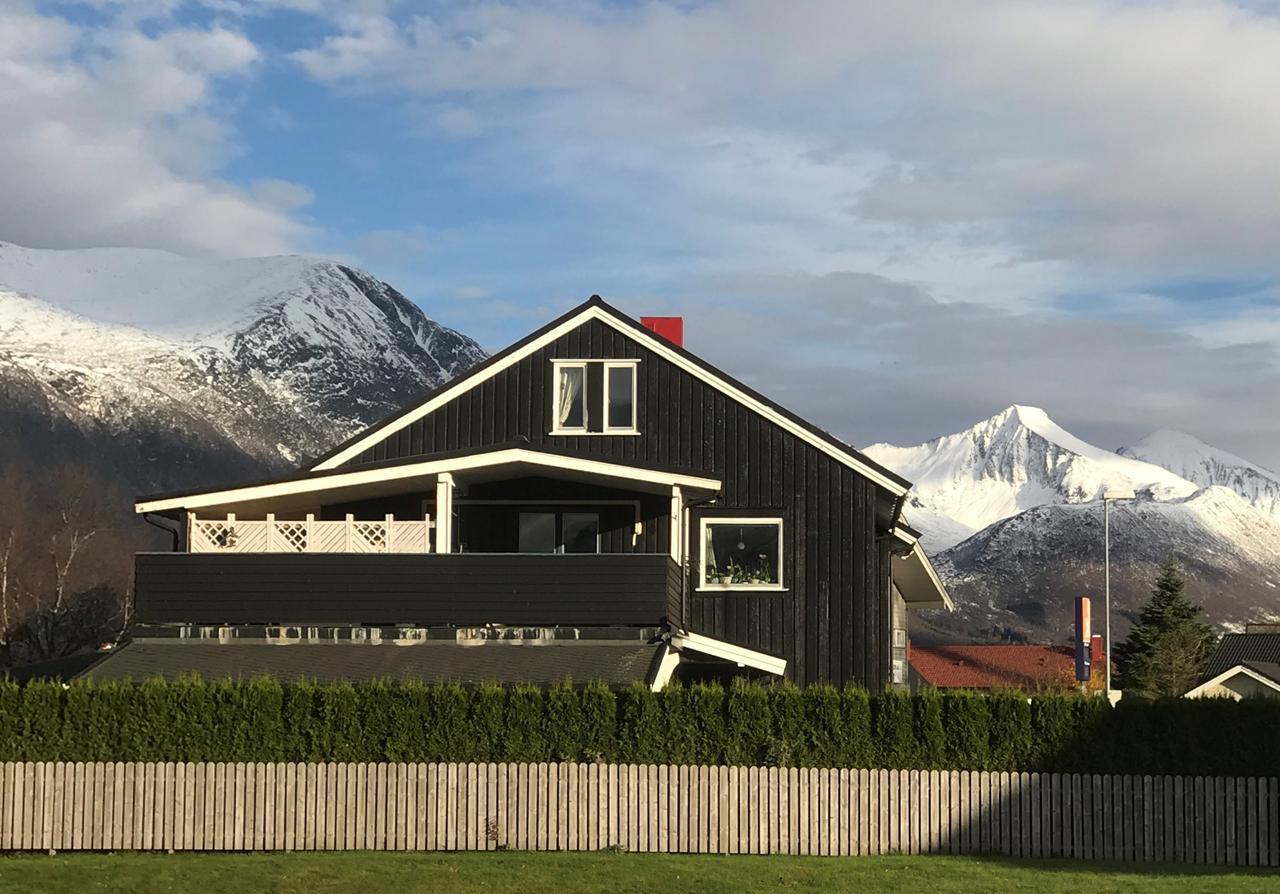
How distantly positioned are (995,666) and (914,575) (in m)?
30.2

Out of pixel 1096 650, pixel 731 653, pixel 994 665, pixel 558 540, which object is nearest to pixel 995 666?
pixel 994 665

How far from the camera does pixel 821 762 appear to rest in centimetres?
2456

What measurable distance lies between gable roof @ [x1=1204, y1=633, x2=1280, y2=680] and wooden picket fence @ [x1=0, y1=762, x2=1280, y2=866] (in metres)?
60.9

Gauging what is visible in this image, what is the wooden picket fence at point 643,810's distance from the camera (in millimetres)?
24031

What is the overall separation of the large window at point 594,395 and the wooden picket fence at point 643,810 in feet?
38.6

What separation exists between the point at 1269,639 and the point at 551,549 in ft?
224

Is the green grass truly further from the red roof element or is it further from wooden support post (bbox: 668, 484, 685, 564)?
the red roof element

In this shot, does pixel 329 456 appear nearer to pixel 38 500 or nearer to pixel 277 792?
pixel 277 792

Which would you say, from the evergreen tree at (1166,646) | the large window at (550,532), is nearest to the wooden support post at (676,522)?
the large window at (550,532)

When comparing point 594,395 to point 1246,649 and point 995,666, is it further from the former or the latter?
point 1246,649

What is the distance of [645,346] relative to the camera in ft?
115

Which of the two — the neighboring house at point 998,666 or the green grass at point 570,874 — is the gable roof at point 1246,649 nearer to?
the neighboring house at point 998,666

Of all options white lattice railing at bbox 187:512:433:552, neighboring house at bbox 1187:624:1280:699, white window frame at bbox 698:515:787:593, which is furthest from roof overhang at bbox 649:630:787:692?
neighboring house at bbox 1187:624:1280:699

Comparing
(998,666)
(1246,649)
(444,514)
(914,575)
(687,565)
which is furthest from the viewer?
(1246,649)
